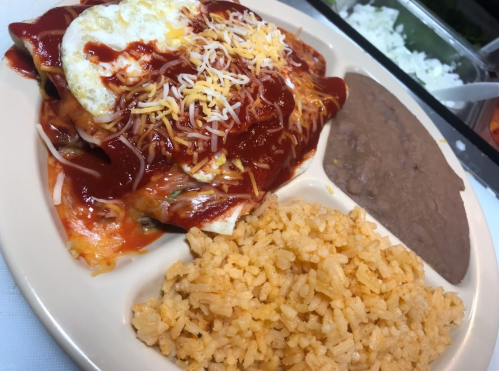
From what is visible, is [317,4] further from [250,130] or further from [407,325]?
[407,325]

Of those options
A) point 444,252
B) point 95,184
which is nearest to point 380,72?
point 444,252

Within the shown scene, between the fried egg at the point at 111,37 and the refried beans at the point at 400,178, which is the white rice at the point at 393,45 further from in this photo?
the fried egg at the point at 111,37

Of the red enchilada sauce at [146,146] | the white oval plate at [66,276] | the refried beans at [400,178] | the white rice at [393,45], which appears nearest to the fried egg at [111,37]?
the red enchilada sauce at [146,146]

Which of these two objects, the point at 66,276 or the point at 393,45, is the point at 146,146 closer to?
the point at 66,276

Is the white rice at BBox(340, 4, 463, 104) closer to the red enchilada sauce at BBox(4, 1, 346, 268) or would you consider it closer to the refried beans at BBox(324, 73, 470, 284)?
the refried beans at BBox(324, 73, 470, 284)

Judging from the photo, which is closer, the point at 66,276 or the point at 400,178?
the point at 66,276

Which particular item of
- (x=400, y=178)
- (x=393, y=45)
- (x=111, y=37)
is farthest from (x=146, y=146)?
(x=393, y=45)

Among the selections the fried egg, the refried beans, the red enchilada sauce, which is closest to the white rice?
the refried beans
